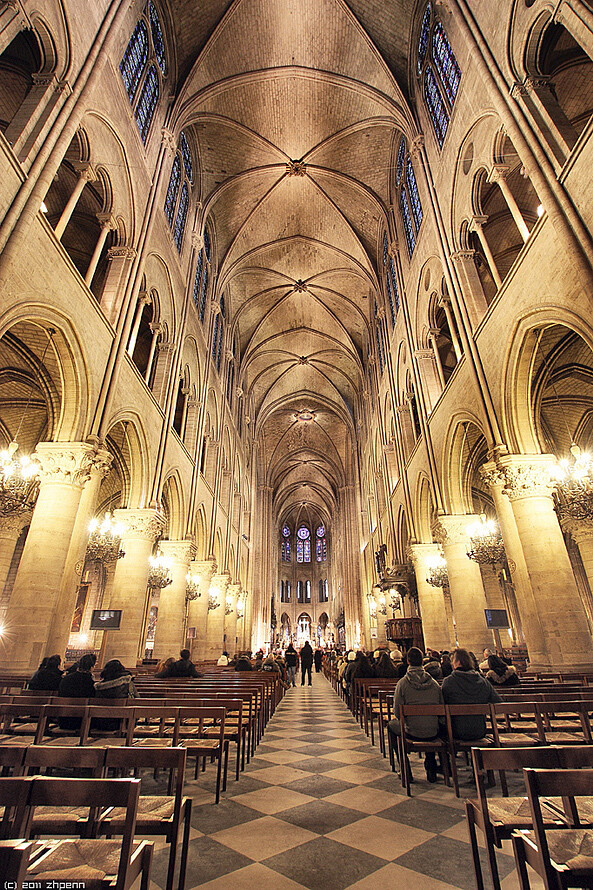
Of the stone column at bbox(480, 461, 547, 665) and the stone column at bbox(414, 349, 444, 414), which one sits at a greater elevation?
the stone column at bbox(414, 349, 444, 414)

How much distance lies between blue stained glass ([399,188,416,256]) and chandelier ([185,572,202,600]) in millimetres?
14193

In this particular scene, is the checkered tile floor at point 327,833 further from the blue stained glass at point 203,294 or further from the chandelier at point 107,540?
the blue stained glass at point 203,294

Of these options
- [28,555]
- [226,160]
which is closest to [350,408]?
[226,160]

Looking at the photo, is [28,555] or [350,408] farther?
[350,408]

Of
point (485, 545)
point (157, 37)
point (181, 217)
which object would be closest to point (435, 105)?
point (157, 37)

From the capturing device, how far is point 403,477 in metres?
17.5

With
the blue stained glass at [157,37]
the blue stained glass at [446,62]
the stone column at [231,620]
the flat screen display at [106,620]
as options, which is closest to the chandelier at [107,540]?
the flat screen display at [106,620]

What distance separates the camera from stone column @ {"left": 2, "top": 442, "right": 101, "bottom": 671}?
719cm

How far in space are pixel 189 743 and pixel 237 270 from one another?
22.2 m

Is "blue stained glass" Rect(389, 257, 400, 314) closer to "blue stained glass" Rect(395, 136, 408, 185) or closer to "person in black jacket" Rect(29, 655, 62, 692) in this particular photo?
"blue stained glass" Rect(395, 136, 408, 185)

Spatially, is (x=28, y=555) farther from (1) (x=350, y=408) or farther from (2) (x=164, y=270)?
(1) (x=350, y=408)

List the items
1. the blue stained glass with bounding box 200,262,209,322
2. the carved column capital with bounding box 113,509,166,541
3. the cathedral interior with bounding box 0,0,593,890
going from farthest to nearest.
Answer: the blue stained glass with bounding box 200,262,209,322 → the carved column capital with bounding box 113,509,166,541 → the cathedral interior with bounding box 0,0,593,890

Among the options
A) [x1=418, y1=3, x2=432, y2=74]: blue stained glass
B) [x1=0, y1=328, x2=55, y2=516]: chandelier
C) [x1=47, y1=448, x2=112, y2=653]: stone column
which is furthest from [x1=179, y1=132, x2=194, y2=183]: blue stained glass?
[x1=47, y1=448, x2=112, y2=653]: stone column

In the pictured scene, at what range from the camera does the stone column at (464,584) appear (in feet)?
36.2
